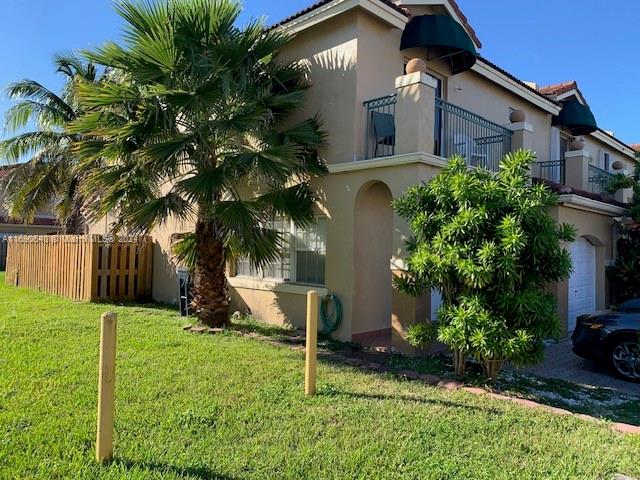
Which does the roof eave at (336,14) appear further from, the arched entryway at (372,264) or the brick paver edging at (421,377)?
the brick paver edging at (421,377)

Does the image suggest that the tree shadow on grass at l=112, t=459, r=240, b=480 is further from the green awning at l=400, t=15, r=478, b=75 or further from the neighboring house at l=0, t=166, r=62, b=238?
the neighboring house at l=0, t=166, r=62, b=238

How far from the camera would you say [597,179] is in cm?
1544

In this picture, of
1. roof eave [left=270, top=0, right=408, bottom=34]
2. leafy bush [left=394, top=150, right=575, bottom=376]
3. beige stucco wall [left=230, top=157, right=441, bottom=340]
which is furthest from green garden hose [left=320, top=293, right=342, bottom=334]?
roof eave [left=270, top=0, right=408, bottom=34]

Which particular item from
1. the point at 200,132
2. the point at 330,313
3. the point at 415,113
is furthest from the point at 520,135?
the point at 200,132

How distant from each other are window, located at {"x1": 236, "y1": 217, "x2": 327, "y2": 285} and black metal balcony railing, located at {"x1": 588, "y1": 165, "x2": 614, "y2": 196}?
9581 mm

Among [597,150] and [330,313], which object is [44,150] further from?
[597,150]

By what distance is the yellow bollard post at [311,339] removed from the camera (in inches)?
235

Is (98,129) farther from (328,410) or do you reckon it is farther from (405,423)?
(405,423)

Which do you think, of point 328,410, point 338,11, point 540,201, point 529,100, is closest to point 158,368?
point 328,410

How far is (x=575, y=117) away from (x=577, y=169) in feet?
14.9

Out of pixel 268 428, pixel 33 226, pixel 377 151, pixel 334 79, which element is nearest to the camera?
pixel 268 428

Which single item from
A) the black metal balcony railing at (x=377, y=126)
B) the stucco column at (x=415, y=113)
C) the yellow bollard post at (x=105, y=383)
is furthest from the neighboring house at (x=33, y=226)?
the yellow bollard post at (x=105, y=383)

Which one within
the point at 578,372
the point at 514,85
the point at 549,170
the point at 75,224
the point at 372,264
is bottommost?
the point at 578,372

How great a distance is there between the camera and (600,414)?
20.7 ft
